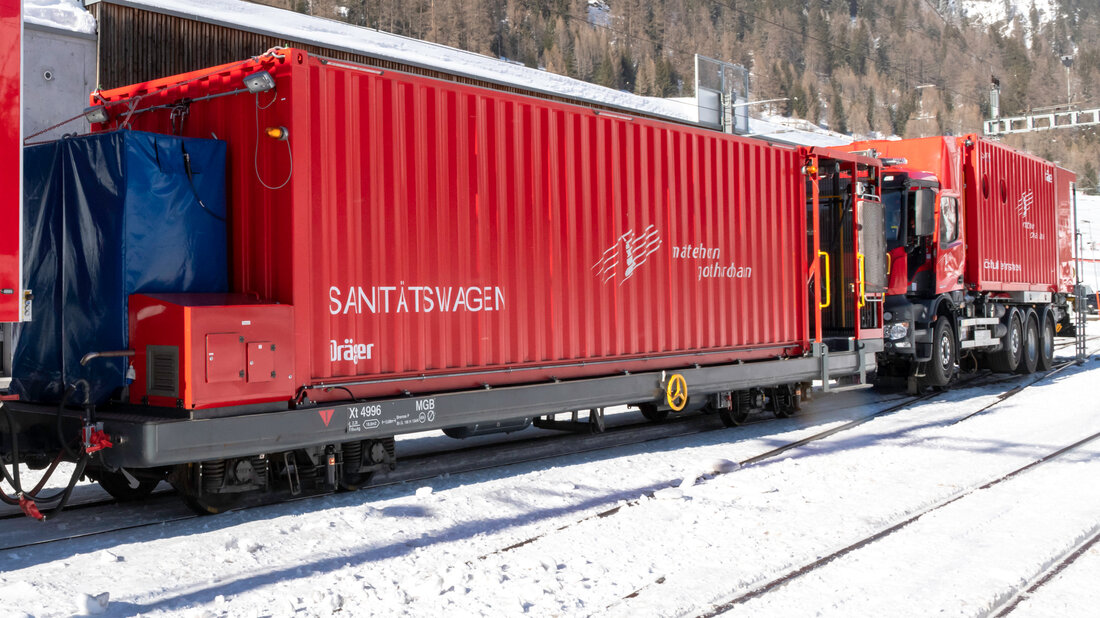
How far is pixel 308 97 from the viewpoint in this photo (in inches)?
255

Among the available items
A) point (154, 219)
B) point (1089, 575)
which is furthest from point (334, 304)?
point (1089, 575)

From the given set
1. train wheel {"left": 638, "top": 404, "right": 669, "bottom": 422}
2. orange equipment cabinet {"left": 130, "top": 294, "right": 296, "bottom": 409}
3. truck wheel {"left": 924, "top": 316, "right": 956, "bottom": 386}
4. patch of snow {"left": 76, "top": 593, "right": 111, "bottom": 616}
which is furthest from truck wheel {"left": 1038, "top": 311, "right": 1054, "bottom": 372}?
patch of snow {"left": 76, "top": 593, "right": 111, "bottom": 616}

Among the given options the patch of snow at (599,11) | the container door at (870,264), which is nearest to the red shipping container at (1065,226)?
the container door at (870,264)

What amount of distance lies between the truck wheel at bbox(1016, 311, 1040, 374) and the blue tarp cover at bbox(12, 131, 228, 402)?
14.9 metres

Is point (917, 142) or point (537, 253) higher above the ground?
point (917, 142)

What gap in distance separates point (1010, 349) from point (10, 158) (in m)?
15.7

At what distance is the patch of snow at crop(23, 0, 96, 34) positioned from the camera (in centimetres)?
1405

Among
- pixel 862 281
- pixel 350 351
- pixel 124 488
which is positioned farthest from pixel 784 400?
pixel 124 488

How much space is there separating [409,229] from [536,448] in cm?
333

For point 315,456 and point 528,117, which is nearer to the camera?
point 315,456

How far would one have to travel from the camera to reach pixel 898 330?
13352mm

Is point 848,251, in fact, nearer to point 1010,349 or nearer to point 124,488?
point 1010,349

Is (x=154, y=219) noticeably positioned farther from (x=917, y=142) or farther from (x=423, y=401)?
(x=917, y=142)

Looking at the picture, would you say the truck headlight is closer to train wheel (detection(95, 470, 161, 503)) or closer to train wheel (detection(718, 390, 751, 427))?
train wheel (detection(718, 390, 751, 427))
